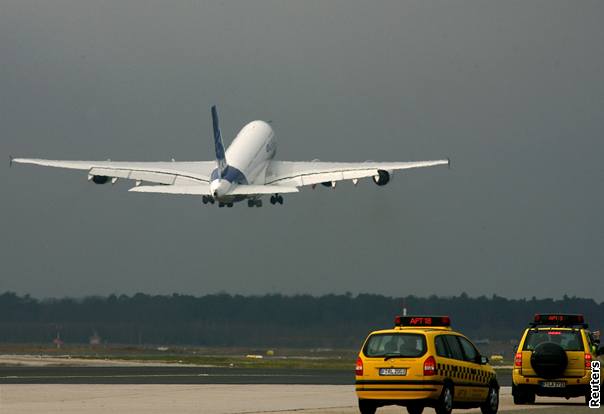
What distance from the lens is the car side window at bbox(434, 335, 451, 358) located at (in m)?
33.7

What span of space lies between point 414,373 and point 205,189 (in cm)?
6274

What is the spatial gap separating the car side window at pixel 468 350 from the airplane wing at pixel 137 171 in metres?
69.2

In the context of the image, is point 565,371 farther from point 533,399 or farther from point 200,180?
point 200,180

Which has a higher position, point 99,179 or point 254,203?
point 99,179

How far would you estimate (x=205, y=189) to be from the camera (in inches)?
3723

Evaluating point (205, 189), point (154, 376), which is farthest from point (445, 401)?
point (205, 189)

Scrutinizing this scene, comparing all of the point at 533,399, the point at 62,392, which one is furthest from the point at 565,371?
the point at 62,392

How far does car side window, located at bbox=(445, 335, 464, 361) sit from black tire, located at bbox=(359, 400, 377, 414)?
2.60 meters

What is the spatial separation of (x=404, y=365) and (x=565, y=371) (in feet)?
28.9

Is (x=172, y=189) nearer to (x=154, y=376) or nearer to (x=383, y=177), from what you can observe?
(x=383, y=177)

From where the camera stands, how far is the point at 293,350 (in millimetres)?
117500

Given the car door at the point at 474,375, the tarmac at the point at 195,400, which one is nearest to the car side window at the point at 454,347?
the car door at the point at 474,375

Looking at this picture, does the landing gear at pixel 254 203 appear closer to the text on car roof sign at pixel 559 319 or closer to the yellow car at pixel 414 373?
the text on car roof sign at pixel 559 319

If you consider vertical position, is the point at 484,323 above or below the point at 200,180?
below
